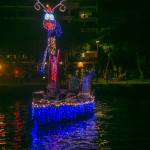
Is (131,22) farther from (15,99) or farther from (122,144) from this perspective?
(122,144)

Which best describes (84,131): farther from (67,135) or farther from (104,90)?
(104,90)

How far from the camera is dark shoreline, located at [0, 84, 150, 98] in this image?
5234 cm

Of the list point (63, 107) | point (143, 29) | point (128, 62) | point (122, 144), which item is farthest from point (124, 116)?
point (128, 62)

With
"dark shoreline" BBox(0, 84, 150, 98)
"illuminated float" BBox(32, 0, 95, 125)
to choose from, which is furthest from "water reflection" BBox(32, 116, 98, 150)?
Result: "dark shoreline" BBox(0, 84, 150, 98)

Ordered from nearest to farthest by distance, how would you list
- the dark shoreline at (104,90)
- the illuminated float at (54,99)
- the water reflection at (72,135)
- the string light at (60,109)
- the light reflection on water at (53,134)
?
the water reflection at (72,135) → the light reflection on water at (53,134) → the string light at (60,109) → the illuminated float at (54,99) → the dark shoreline at (104,90)

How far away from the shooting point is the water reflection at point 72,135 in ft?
76.3

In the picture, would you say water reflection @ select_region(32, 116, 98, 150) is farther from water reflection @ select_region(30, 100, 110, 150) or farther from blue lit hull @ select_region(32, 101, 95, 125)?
blue lit hull @ select_region(32, 101, 95, 125)

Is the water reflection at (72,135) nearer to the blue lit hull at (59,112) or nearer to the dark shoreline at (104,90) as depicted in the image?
the blue lit hull at (59,112)

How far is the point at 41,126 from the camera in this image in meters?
28.7

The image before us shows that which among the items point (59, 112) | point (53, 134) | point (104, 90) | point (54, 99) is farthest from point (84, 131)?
point (104, 90)

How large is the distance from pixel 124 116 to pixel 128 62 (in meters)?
47.3

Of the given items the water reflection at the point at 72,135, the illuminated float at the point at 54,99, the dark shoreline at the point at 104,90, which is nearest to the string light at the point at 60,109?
the illuminated float at the point at 54,99

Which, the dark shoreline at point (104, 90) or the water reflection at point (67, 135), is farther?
the dark shoreline at point (104, 90)

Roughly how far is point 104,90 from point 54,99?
24460 millimetres
